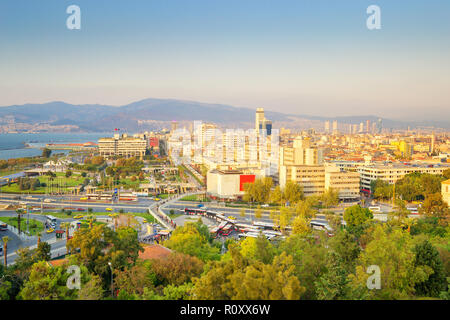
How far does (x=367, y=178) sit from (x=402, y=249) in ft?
41.3

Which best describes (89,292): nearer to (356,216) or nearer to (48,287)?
(48,287)

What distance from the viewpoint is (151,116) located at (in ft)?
262

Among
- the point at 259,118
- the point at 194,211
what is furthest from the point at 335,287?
the point at 259,118

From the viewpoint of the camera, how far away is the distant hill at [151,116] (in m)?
58.9

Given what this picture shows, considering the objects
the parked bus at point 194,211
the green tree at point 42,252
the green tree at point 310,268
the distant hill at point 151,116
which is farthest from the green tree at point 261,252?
the distant hill at point 151,116

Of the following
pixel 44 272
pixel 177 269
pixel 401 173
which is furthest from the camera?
pixel 401 173

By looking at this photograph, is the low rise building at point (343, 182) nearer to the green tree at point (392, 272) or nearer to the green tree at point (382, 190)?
the green tree at point (382, 190)

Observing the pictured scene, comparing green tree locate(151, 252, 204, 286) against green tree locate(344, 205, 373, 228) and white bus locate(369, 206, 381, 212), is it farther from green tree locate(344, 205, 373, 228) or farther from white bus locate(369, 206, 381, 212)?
white bus locate(369, 206, 381, 212)
